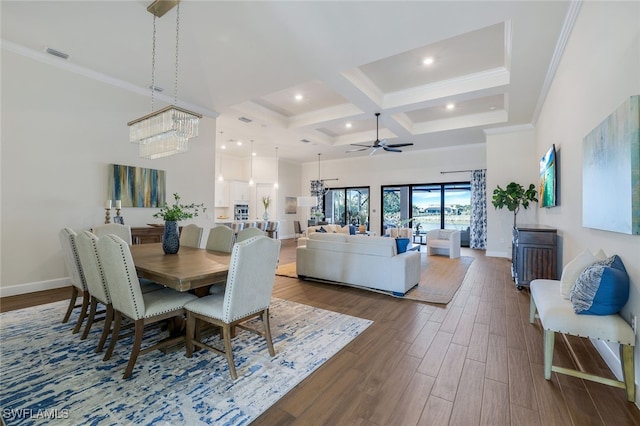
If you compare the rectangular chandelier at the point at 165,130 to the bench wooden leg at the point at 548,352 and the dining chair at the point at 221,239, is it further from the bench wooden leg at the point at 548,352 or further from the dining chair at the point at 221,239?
the bench wooden leg at the point at 548,352

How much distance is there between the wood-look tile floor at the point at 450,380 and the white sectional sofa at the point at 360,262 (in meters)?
0.64

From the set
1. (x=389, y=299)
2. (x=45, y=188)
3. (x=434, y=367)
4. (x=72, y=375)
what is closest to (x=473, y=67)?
(x=389, y=299)

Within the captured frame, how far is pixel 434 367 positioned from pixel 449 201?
806cm

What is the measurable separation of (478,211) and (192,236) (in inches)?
322

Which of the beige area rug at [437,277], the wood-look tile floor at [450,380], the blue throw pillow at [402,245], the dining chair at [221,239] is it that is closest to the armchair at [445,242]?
the beige area rug at [437,277]

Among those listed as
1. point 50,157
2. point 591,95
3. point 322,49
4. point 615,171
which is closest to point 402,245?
point 615,171

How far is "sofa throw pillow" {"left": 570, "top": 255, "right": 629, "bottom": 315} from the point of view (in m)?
1.84

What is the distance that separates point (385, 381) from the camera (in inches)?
78.7

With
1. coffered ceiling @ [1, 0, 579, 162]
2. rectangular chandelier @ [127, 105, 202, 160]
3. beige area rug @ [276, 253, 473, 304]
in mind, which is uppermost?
coffered ceiling @ [1, 0, 579, 162]

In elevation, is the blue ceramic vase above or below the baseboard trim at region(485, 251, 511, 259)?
above

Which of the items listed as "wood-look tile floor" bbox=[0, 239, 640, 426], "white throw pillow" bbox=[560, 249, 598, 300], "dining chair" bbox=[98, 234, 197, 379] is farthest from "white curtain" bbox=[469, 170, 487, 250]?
"dining chair" bbox=[98, 234, 197, 379]

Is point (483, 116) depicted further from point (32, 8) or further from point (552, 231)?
point (32, 8)

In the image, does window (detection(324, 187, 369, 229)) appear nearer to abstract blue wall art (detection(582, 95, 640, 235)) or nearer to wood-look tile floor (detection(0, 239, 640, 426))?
wood-look tile floor (detection(0, 239, 640, 426))

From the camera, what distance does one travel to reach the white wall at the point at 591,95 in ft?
5.97
